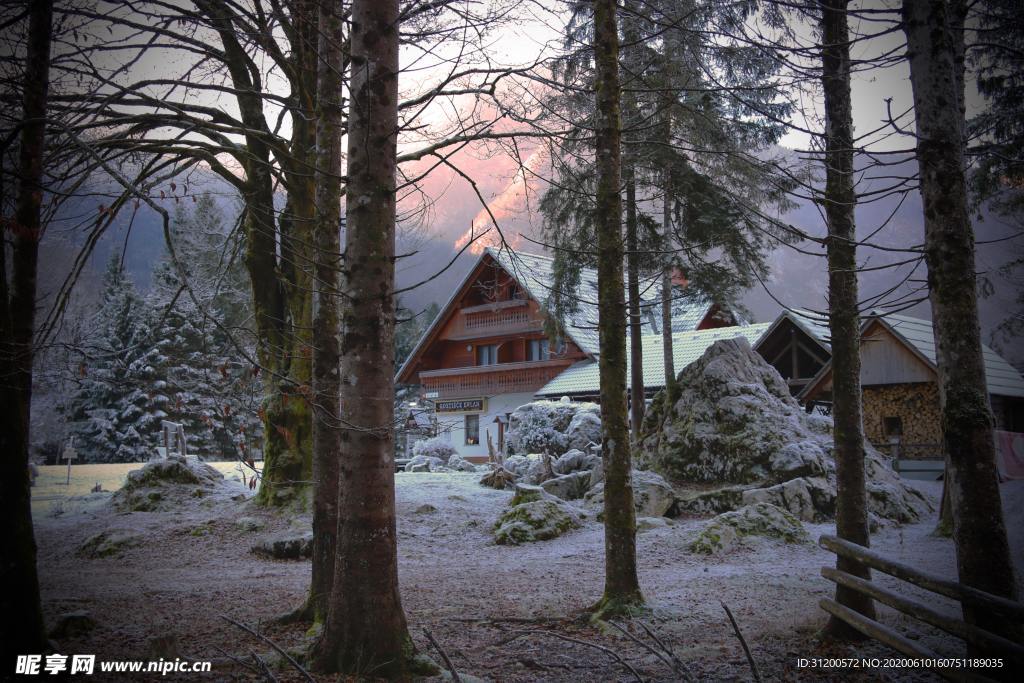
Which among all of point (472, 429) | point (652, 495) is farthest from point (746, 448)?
point (472, 429)

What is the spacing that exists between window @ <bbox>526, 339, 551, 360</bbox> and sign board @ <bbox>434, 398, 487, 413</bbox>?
332cm

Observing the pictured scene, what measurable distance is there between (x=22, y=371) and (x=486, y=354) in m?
32.4

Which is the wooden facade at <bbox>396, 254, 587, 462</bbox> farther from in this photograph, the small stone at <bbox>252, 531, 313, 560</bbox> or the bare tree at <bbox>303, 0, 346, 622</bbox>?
the bare tree at <bbox>303, 0, 346, 622</bbox>

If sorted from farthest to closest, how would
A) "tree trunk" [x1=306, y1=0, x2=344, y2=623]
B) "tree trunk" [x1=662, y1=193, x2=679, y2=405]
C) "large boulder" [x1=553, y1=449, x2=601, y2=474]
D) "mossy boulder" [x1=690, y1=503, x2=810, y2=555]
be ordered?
1. "large boulder" [x1=553, y1=449, x2=601, y2=474]
2. "tree trunk" [x1=662, y1=193, x2=679, y2=405]
3. "mossy boulder" [x1=690, y1=503, x2=810, y2=555]
4. "tree trunk" [x1=306, y1=0, x2=344, y2=623]

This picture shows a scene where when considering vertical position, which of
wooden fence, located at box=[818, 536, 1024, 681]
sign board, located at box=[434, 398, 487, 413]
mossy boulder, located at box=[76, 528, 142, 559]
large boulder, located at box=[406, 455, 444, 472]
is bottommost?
large boulder, located at box=[406, 455, 444, 472]

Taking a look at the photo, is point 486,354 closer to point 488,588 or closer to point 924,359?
point 924,359

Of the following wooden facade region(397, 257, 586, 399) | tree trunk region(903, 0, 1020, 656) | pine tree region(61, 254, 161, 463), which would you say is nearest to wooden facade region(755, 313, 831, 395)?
wooden facade region(397, 257, 586, 399)

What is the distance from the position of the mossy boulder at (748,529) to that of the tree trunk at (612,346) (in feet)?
13.5

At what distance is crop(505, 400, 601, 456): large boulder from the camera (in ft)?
70.7

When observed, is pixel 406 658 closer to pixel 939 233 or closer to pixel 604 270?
pixel 604 270

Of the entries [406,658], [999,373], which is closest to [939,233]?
[406,658]

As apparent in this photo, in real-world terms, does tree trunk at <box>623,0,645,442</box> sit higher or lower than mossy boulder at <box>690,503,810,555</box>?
higher

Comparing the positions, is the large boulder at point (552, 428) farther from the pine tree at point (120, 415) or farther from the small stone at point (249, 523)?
the pine tree at point (120, 415)

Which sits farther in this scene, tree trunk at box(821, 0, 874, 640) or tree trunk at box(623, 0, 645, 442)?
tree trunk at box(623, 0, 645, 442)
